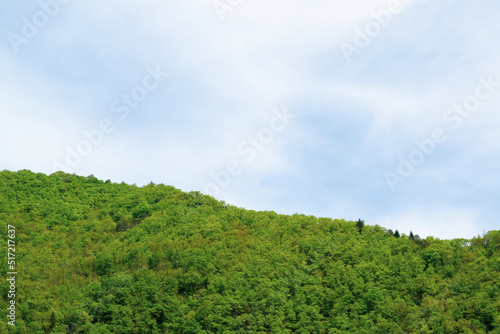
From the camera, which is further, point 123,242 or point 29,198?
point 29,198

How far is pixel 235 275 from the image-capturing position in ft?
248

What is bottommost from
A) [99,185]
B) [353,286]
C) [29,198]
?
[353,286]

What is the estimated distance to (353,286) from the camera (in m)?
73.6

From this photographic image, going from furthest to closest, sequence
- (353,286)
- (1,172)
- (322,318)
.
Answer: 1. (1,172)
2. (353,286)
3. (322,318)

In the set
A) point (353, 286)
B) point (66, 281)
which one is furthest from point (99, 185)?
point (353, 286)

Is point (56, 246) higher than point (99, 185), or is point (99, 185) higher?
point (99, 185)

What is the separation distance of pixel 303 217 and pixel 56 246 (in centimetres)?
4588

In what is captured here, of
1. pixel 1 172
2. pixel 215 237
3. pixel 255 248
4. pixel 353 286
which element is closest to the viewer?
pixel 353 286

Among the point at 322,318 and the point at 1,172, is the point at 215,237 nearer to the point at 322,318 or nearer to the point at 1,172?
the point at 322,318

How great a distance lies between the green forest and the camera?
6600 cm

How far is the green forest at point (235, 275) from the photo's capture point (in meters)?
66.0

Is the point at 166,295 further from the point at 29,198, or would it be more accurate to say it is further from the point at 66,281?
the point at 29,198

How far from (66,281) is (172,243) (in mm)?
19102

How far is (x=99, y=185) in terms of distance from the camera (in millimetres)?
121250
